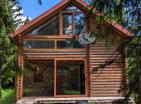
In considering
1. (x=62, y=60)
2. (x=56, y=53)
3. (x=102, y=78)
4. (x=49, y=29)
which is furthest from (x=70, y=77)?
(x=49, y=29)

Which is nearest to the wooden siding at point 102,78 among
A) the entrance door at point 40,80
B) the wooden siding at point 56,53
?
the wooden siding at point 56,53

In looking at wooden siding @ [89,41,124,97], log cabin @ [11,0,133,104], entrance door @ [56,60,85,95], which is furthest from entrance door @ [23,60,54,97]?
wooden siding @ [89,41,124,97]

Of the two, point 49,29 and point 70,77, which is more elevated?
point 49,29

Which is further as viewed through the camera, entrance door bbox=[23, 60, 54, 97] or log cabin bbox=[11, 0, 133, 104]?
entrance door bbox=[23, 60, 54, 97]

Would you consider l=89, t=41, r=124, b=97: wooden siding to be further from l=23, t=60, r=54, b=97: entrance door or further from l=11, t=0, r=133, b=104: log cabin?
l=23, t=60, r=54, b=97: entrance door

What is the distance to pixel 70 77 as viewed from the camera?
19406 mm

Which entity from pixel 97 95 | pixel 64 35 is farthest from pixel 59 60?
pixel 97 95

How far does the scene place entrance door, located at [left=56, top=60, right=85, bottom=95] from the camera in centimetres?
1917

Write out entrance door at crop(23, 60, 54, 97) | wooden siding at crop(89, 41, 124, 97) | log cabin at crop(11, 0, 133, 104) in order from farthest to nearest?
1. entrance door at crop(23, 60, 54, 97)
2. wooden siding at crop(89, 41, 124, 97)
3. log cabin at crop(11, 0, 133, 104)

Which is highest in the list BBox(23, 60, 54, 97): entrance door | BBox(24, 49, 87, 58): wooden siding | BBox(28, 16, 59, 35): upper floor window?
BBox(28, 16, 59, 35): upper floor window

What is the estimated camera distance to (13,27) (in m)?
5.63

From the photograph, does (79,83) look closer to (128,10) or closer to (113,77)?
(113,77)

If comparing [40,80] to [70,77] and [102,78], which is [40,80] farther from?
[102,78]

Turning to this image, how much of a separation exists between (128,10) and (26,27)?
13034mm
